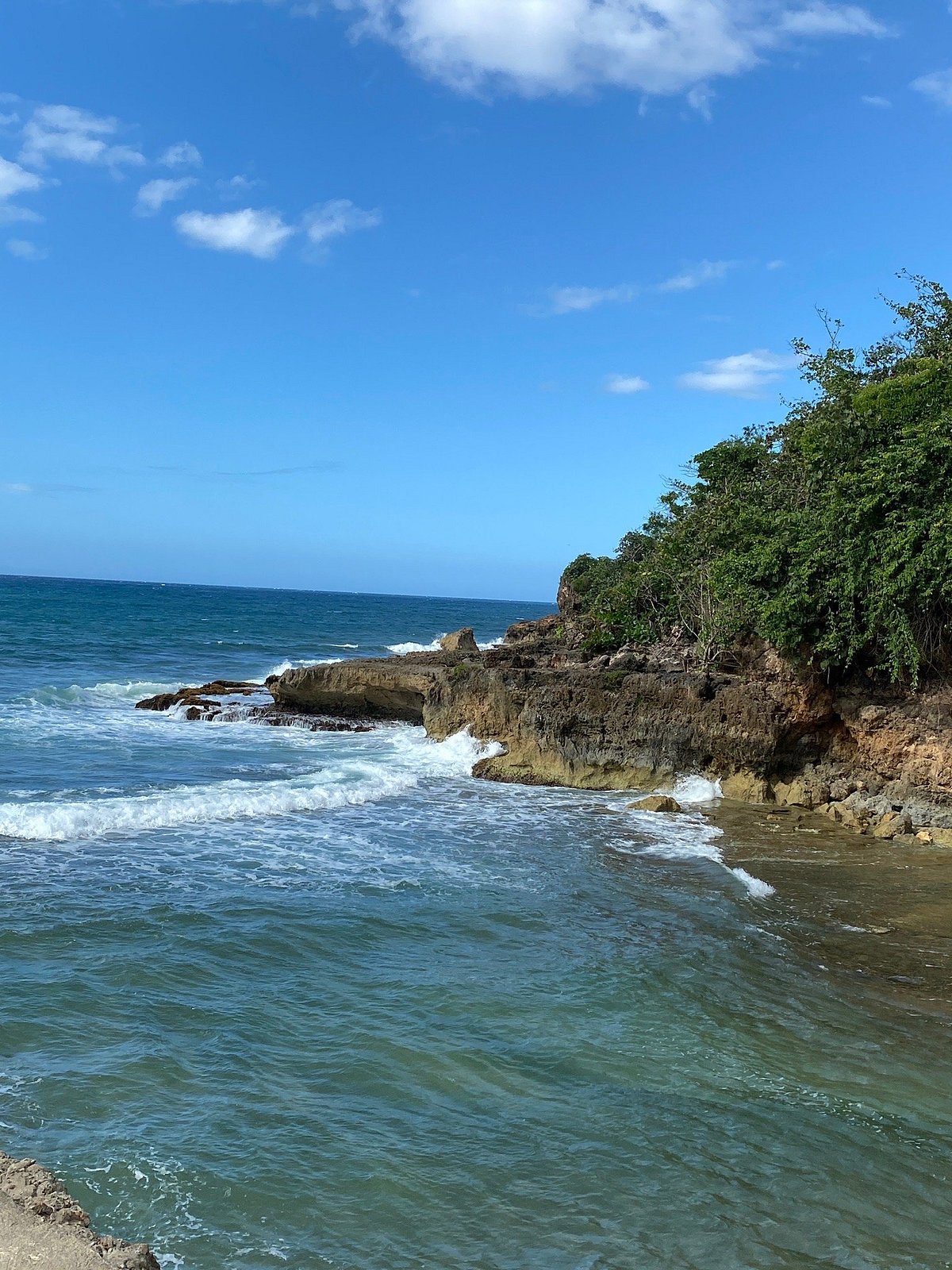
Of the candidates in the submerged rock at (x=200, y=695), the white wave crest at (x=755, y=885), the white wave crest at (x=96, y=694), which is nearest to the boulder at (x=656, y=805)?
the white wave crest at (x=755, y=885)

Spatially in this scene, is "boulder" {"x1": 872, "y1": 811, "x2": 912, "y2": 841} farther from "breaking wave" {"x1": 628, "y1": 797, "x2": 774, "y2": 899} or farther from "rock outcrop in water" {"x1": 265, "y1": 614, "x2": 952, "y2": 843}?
"breaking wave" {"x1": 628, "y1": 797, "x2": 774, "y2": 899}

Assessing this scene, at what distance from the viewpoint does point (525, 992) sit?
8898 mm

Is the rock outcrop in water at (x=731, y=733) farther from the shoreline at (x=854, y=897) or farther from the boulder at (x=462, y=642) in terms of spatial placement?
the boulder at (x=462, y=642)

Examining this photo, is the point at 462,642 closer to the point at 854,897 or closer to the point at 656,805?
the point at 656,805

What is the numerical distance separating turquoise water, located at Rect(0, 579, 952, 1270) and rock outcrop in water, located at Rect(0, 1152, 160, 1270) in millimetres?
851

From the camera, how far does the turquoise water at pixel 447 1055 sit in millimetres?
5695

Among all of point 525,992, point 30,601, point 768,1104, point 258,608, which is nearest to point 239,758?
point 525,992

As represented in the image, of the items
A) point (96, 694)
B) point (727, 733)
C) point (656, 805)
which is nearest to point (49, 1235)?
point (656, 805)

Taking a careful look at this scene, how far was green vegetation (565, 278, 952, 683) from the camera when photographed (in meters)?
15.8

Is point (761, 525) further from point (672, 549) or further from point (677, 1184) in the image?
point (677, 1184)

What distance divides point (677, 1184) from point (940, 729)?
41.3 ft

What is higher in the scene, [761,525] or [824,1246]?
[761,525]

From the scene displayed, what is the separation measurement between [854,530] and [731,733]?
433 cm

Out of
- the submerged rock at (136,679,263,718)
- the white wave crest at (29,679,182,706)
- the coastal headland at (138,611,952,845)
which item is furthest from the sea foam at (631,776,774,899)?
the white wave crest at (29,679,182,706)
